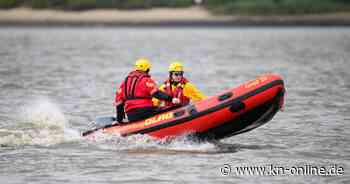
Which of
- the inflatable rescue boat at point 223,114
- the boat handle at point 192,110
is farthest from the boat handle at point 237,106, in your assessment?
the boat handle at point 192,110

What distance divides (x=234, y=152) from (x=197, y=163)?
4.32 ft

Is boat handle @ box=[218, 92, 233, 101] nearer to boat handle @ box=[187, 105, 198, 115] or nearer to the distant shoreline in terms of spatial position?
boat handle @ box=[187, 105, 198, 115]

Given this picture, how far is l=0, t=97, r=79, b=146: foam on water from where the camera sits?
18406 millimetres

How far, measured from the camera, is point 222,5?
112 m

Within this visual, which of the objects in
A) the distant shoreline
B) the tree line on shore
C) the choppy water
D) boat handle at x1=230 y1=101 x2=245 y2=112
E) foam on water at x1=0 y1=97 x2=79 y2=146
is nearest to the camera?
the choppy water

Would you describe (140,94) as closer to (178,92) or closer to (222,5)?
(178,92)

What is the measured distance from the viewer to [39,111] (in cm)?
2192

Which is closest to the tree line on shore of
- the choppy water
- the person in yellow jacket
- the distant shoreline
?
the distant shoreline

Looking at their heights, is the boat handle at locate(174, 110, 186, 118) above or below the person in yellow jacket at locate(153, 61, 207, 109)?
below

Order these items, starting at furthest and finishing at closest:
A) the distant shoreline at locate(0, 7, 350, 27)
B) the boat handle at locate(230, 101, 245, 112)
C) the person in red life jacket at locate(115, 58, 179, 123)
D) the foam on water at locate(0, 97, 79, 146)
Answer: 1. the distant shoreline at locate(0, 7, 350, 27)
2. the foam on water at locate(0, 97, 79, 146)
3. the person in red life jacket at locate(115, 58, 179, 123)
4. the boat handle at locate(230, 101, 245, 112)

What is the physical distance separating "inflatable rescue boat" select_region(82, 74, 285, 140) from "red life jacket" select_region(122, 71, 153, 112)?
27cm

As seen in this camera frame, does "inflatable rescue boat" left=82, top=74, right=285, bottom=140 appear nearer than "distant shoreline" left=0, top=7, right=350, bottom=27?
Yes

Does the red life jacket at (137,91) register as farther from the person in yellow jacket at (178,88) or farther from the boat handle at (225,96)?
the boat handle at (225,96)

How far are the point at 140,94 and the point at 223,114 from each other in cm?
138
